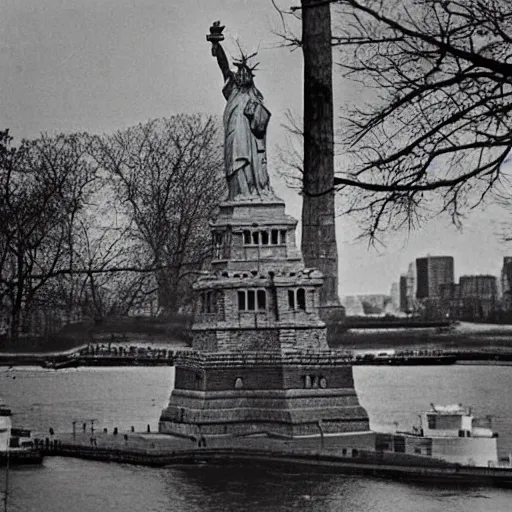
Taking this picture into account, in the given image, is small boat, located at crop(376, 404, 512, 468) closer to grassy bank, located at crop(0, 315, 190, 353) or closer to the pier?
the pier

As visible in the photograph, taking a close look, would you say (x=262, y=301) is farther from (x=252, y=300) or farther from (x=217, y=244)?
(x=217, y=244)

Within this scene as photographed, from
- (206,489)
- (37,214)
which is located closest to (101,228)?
(37,214)

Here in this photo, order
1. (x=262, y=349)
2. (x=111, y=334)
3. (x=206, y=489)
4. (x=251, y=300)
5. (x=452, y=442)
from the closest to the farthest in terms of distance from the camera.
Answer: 1. (x=206, y=489)
2. (x=452, y=442)
3. (x=262, y=349)
4. (x=251, y=300)
5. (x=111, y=334)

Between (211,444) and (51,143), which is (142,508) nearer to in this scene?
(211,444)

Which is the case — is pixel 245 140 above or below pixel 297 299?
above

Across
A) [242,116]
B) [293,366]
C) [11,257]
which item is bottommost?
[293,366]

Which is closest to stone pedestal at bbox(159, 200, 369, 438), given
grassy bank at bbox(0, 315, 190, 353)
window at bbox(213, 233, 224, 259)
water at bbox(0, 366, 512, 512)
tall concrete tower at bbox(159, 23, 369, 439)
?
tall concrete tower at bbox(159, 23, 369, 439)

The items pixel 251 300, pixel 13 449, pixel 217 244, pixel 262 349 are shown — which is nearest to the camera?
pixel 13 449

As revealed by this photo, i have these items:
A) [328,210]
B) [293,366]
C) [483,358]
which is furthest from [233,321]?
[328,210]
